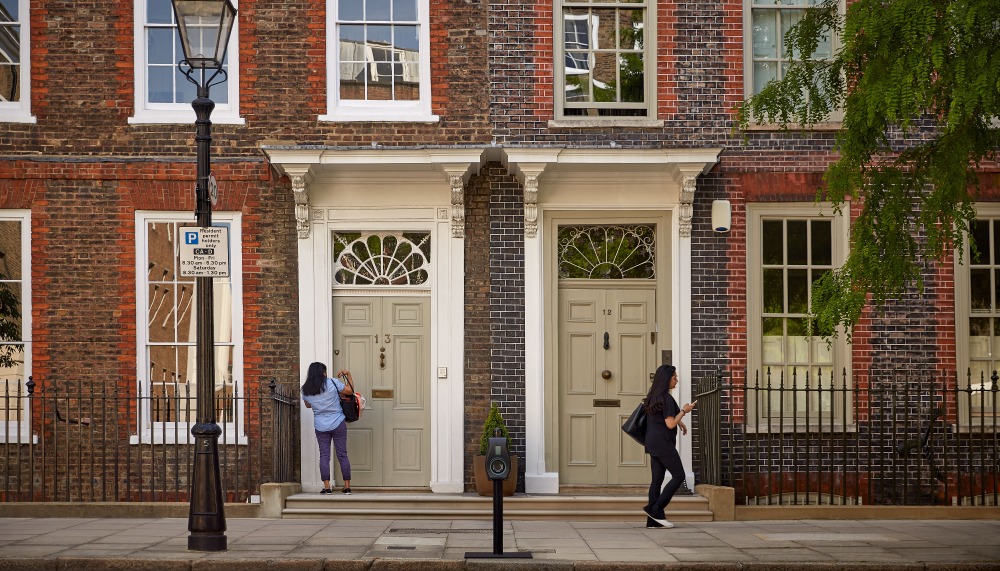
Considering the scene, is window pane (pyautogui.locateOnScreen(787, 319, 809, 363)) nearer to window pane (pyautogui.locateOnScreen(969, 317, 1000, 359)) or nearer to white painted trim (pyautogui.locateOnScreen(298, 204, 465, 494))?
window pane (pyautogui.locateOnScreen(969, 317, 1000, 359))

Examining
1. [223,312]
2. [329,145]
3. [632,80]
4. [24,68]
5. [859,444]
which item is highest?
[24,68]

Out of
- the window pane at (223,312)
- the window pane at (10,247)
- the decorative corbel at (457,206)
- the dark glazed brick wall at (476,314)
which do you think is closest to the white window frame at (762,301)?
the dark glazed brick wall at (476,314)

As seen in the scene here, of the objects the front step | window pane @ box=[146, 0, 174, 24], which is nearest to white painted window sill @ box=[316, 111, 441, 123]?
window pane @ box=[146, 0, 174, 24]

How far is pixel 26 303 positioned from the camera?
13.5m

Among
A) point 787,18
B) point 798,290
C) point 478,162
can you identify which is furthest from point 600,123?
point 798,290

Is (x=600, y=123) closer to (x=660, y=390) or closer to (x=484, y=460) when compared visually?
(x=660, y=390)

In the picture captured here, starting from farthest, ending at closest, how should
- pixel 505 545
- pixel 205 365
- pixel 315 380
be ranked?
pixel 315 380, pixel 505 545, pixel 205 365

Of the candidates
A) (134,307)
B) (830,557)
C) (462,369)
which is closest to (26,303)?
(134,307)

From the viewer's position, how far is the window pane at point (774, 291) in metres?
13.8

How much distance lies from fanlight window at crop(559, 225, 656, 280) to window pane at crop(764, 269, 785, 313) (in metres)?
1.33

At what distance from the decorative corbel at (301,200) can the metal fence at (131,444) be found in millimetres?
1816

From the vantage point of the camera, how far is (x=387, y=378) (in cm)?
1384

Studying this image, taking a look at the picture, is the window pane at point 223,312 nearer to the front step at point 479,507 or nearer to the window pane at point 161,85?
the front step at point 479,507

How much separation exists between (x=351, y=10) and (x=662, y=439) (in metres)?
6.16
